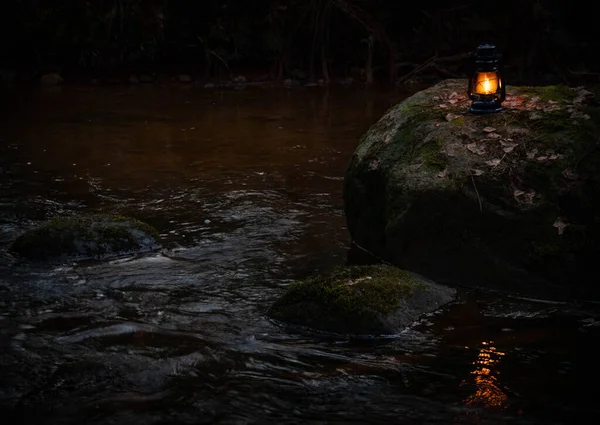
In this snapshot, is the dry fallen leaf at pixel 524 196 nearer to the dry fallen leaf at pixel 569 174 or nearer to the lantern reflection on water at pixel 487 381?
the dry fallen leaf at pixel 569 174

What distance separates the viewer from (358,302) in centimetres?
450

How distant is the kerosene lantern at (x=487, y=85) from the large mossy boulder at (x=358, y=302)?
1.55 metres

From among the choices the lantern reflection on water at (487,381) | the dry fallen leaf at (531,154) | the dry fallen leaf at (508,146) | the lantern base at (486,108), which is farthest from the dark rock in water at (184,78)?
the lantern reflection on water at (487,381)

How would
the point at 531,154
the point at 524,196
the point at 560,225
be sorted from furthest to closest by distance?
the point at 531,154
the point at 524,196
the point at 560,225

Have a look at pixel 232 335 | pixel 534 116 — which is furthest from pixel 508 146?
pixel 232 335

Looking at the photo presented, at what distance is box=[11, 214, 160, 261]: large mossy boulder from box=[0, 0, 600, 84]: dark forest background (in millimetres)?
10800

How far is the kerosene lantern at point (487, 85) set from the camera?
5.67m

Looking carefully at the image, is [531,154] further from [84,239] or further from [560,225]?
[84,239]

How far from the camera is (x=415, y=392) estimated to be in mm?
3777

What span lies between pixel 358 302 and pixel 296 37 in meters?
12.9

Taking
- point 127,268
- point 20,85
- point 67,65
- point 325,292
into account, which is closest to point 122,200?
point 127,268

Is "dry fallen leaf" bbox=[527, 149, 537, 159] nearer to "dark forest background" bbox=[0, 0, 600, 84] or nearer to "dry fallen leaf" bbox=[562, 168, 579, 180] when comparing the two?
"dry fallen leaf" bbox=[562, 168, 579, 180]

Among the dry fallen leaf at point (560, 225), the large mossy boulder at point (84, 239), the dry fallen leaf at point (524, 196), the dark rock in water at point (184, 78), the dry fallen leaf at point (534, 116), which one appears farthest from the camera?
the dark rock in water at point (184, 78)

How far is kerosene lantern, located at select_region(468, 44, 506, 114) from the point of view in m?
5.67
